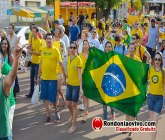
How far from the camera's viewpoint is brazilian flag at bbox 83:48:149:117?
7.39 meters

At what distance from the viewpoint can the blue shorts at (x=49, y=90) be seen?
8.17 m

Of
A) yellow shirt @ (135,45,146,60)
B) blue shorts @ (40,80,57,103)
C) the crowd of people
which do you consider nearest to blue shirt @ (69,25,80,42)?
the crowd of people

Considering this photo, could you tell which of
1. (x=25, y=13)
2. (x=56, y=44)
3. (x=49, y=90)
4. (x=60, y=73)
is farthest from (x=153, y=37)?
(x=25, y=13)

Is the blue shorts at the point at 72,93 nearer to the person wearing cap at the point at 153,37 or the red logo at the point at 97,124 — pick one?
the red logo at the point at 97,124

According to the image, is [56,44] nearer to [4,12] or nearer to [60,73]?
[60,73]

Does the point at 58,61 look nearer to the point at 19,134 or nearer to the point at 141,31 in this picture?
the point at 19,134

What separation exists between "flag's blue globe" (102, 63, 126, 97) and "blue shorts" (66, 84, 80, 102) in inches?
22.4

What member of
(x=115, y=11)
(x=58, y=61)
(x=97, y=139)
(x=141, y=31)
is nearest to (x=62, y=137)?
(x=97, y=139)

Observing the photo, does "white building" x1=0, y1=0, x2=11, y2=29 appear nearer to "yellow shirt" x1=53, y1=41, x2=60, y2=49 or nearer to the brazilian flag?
"yellow shirt" x1=53, y1=41, x2=60, y2=49

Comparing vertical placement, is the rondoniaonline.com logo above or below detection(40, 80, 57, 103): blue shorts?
below

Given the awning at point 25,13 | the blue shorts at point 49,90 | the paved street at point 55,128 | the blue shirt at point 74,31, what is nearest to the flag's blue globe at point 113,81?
the paved street at point 55,128

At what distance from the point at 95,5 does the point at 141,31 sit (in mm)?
24418

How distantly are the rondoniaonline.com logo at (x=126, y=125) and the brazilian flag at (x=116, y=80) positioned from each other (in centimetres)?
33

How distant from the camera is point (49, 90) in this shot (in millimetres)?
8195
